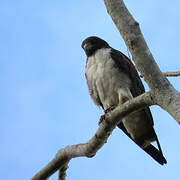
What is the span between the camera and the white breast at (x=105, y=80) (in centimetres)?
594

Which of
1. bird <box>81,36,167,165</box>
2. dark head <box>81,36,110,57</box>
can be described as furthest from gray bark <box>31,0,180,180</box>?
dark head <box>81,36,110,57</box>

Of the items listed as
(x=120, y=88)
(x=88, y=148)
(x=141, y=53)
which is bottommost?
(x=88, y=148)

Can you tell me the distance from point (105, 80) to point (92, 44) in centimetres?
111

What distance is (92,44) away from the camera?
6871 mm

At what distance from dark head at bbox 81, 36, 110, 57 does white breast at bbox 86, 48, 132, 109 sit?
0.81ft

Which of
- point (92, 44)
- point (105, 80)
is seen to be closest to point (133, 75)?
point (105, 80)

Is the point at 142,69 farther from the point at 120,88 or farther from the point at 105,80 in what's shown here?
the point at 105,80

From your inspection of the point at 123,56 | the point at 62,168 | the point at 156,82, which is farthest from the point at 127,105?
the point at 123,56

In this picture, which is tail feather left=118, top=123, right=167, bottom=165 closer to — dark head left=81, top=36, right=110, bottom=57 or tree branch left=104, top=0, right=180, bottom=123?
dark head left=81, top=36, right=110, bottom=57

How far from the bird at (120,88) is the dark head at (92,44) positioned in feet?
0.51

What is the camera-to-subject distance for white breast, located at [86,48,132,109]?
5938 millimetres

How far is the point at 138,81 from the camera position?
604 cm

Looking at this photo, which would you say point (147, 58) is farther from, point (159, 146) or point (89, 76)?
point (89, 76)

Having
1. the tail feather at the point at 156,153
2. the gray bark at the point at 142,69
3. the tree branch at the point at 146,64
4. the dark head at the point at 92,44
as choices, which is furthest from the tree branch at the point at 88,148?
the dark head at the point at 92,44
